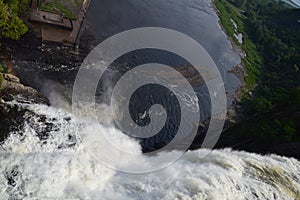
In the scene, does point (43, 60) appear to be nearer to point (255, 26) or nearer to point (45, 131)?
point (45, 131)

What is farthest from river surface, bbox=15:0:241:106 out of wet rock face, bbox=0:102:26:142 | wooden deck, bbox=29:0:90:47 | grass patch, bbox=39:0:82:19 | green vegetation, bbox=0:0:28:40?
wet rock face, bbox=0:102:26:142

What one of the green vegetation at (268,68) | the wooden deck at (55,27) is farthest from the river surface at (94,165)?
the green vegetation at (268,68)

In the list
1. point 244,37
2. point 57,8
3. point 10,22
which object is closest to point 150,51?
point 57,8

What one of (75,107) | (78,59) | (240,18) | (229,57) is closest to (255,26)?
(240,18)

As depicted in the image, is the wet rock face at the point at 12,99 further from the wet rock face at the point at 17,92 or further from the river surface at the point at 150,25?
the river surface at the point at 150,25

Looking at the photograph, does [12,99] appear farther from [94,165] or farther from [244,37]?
[244,37]

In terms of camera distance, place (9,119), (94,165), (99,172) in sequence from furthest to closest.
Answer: (9,119)
(94,165)
(99,172)
